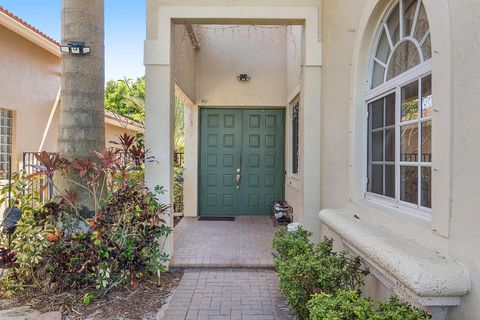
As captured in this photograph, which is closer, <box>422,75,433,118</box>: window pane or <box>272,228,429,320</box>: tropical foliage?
<box>272,228,429,320</box>: tropical foliage

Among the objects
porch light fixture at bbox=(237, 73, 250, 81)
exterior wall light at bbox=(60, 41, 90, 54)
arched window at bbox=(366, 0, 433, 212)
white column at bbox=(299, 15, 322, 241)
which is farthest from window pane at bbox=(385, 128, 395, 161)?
porch light fixture at bbox=(237, 73, 250, 81)

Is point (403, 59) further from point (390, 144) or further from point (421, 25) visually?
point (390, 144)

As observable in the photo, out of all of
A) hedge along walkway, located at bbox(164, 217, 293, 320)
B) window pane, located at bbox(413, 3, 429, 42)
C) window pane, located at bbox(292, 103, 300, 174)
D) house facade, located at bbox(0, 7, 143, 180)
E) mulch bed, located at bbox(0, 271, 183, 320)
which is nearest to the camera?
window pane, located at bbox(413, 3, 429, 42)

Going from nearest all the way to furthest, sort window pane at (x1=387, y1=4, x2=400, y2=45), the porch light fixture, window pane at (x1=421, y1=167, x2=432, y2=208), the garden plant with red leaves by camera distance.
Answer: window pane at (x1=421, y1=167, x2=432, y2=208), window pane at (x1=387, y1=4, x2=400, y2=45), the garden plant with red leaves, the porch light fixture

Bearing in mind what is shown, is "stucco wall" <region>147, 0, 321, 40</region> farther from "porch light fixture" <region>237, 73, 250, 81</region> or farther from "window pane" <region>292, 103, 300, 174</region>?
"porch light fixture" <region>237, 73, 250, 81</region>

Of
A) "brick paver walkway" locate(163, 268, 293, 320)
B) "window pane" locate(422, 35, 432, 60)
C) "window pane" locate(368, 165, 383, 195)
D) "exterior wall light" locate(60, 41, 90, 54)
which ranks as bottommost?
"brick paver walkway" locate(163, 268, 293, 320)

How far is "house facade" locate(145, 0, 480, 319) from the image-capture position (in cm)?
190

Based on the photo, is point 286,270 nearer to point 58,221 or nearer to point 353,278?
point 353,278

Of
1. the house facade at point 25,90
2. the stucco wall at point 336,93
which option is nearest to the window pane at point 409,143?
the stucco wall at point 336,93

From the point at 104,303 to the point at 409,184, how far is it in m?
3.24

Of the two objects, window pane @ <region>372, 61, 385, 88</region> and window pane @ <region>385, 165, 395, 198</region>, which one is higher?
window pane @ <region>372, 61, 385, 88</region>

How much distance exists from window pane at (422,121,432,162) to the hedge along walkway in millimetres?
2037

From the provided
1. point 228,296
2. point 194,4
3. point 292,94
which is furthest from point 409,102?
point 292,94

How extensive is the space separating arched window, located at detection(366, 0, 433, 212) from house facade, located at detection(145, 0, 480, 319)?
1 cm
